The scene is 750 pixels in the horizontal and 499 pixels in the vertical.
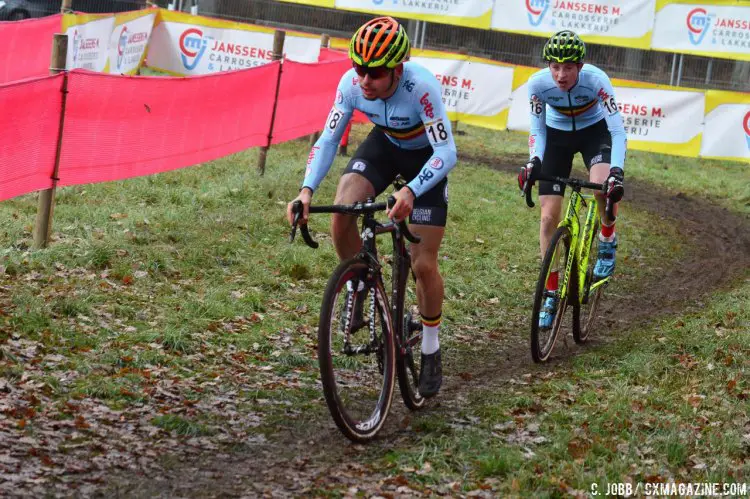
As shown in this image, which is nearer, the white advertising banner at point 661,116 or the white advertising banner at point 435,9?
the white advertising banner at point 661,116

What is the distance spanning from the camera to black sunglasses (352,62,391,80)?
217 inches

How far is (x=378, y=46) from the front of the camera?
5.39m

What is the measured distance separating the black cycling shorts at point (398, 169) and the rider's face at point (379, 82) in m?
0.46

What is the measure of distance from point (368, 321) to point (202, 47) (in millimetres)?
13376

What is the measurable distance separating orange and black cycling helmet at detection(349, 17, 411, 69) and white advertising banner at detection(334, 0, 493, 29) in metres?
16.0

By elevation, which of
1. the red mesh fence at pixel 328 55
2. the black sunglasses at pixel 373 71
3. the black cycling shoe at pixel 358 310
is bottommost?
the black cycling shoe at pixel 358 310

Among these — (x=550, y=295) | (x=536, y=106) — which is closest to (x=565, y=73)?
(x=536, y=106)

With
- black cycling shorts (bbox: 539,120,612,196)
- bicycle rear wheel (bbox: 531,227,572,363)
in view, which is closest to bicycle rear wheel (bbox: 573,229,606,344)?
bicycle rear wheel (bbox: 531,227,572,363)

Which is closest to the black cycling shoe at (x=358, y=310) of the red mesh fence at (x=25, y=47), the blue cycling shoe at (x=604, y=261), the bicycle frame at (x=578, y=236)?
the bicycle frame at (x=578, y=236)

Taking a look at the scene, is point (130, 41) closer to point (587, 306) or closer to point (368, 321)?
point (587, 306)

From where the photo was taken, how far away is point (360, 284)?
539 centimetres

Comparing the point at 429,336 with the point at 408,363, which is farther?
the point at 429,336

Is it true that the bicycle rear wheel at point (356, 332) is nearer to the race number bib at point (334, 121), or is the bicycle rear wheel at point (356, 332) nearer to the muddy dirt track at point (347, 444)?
the muddy dirt track at point (347, 444)

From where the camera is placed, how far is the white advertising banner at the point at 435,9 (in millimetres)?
20891
